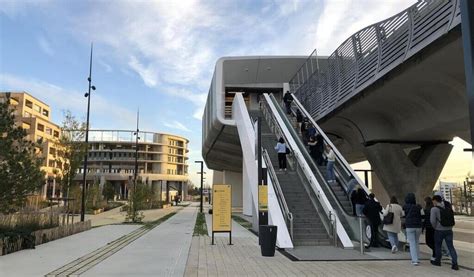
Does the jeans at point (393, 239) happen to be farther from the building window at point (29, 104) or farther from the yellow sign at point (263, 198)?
the building window at point (29, 104)

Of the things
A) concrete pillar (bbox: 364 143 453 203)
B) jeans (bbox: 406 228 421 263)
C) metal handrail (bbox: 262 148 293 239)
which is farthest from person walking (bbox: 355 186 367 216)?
concrete pillar (bbox: 364 143 453 203)

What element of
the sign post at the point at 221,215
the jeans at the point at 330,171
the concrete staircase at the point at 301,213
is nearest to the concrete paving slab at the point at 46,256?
the sign post at the point at 221,215

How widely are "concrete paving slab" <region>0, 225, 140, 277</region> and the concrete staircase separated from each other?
6425 millimetres

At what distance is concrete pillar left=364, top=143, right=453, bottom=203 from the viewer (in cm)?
2462

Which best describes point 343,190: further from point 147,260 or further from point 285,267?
point 147,260

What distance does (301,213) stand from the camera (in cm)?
1513

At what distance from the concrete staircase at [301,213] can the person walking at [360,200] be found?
1.28 m

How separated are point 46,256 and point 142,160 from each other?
115760 mm

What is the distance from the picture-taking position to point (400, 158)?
24.8 metres

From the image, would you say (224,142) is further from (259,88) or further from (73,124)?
(73,124)

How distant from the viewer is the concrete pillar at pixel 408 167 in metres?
24.6

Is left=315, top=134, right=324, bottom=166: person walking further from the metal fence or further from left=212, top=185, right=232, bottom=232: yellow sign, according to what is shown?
left=212, top=185, right=232, bottom=232: yellow sign

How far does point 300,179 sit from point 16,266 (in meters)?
10.9

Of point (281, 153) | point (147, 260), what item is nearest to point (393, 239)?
point (281, 153)
